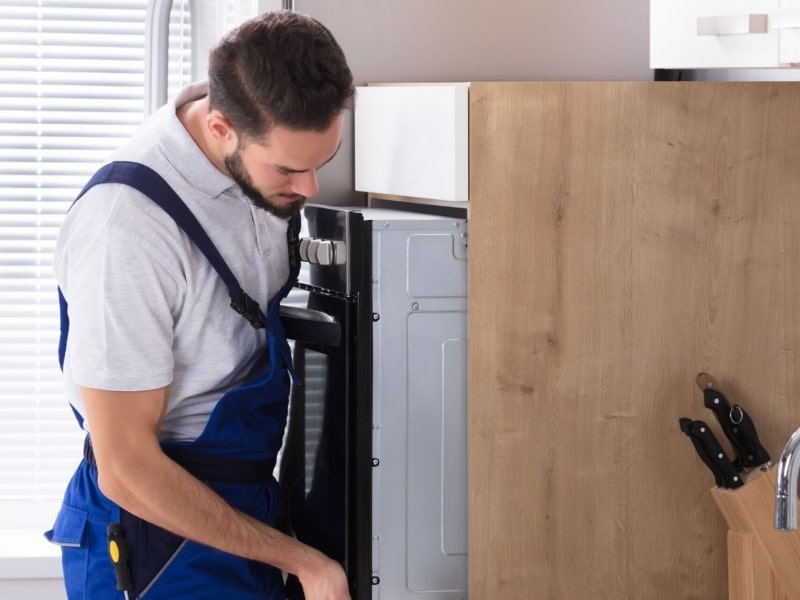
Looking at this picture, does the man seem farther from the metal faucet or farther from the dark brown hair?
the metal faucet

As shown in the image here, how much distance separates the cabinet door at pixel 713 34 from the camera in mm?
1197

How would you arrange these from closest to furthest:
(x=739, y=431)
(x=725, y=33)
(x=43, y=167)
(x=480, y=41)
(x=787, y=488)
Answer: (x=787, y=488) < (x=725, y=33) < (x=739, y=431) < (x=480, y=41) < (x=43, y=167)

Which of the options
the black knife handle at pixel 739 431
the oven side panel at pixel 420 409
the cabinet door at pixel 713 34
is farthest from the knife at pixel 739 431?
the cabinet door at pixel 713 34

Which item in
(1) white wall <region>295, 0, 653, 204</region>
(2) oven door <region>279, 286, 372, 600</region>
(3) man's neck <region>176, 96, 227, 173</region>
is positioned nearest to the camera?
(3) man's neck <region>176, 96, 227, 173</region>

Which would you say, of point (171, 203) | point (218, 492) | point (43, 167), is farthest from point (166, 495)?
point (43, 167)

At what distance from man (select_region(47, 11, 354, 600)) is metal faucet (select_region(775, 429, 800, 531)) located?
0.62 m

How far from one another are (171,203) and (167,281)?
0.32 ft

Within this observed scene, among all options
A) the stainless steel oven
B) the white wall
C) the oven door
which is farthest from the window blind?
the stainless steel oven

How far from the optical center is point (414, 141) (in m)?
1.61

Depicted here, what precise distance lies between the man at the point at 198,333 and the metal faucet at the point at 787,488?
2.03 feet

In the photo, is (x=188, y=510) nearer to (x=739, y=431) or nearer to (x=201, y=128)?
(x=201, y=128)

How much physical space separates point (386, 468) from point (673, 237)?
1.69 feet

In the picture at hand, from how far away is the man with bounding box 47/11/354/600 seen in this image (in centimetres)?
130

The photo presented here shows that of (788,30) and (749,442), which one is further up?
(788,30)
